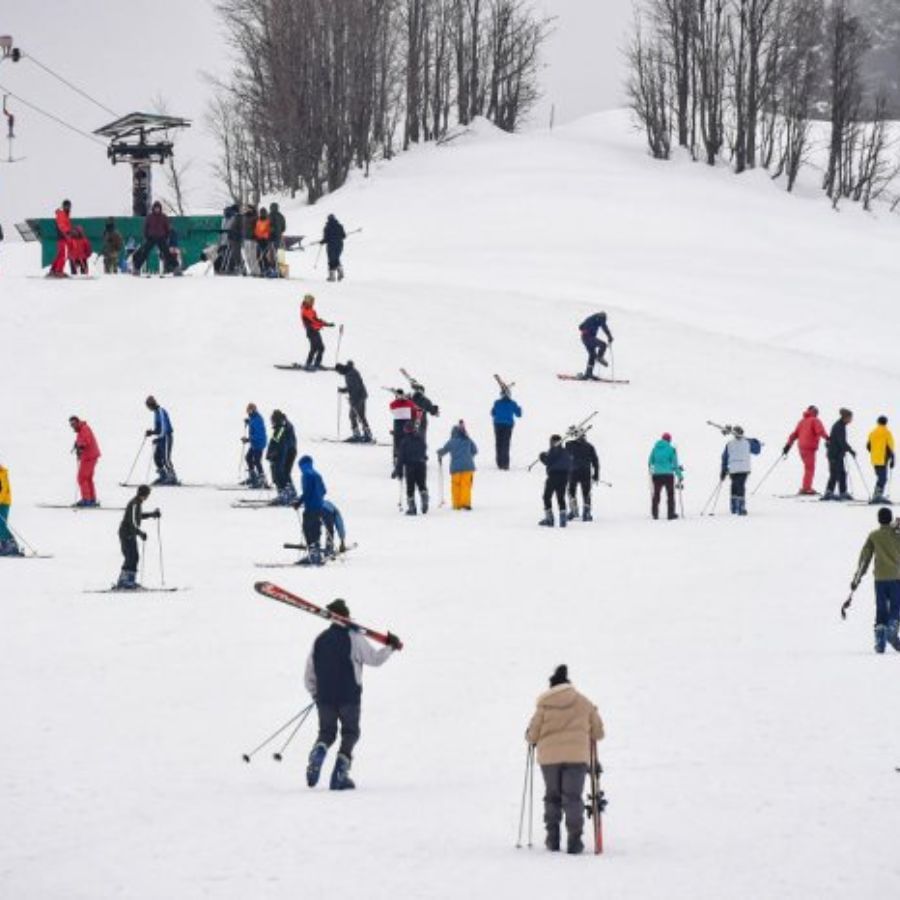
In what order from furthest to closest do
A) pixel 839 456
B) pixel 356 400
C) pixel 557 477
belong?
pixel 356 400
pixel 839 456
pixel 557 477

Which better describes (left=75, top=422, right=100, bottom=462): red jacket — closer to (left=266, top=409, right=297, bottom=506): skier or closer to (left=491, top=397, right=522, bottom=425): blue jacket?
(left=266, top=409, right=297, bottom=506): skier

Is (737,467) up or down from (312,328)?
down

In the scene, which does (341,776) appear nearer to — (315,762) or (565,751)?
(315,762)

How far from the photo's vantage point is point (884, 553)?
18547 millimetres

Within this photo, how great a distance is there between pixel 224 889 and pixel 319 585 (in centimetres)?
1052

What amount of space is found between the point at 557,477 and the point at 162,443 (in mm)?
5846

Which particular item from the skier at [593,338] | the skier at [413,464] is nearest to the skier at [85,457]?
the skier at [413,464]

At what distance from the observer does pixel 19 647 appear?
1869 cm

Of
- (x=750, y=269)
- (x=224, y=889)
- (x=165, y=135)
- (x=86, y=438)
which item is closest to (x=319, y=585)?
(x=86, y=438)

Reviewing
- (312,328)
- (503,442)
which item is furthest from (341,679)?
(312,328)

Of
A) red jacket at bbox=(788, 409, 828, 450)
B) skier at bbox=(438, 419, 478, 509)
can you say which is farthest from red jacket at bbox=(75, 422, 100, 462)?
red jacket at bbox=(788, 409, 828, 450)

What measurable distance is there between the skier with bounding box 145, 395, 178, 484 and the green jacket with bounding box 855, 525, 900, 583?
13.0m

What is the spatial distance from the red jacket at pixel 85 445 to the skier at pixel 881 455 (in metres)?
11.0

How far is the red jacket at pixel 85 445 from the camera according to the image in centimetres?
2738
